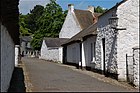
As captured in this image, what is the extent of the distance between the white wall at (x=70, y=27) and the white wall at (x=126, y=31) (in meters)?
30.5

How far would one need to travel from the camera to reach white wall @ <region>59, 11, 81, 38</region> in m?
52.1

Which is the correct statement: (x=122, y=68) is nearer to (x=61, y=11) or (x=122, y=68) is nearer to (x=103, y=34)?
(x=103, y=34)

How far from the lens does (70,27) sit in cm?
5538

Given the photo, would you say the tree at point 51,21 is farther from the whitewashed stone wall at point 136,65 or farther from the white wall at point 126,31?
the whitewashed stone wall at point 136,65

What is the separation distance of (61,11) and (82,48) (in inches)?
1652

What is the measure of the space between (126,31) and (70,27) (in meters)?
35.8

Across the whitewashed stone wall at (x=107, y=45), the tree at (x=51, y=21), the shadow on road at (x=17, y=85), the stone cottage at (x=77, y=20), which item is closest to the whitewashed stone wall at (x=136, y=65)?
the whitewashed stone wall at (x=107, y=45)

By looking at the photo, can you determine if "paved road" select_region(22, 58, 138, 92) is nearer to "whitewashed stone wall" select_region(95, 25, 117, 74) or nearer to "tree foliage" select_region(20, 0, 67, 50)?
"whitewashed stone wall" select_region(95, 25, 117, 74)

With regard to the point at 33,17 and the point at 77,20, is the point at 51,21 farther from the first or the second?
the point at 33,17

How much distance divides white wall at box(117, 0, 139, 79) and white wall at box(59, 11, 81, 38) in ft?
100

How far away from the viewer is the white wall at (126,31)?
19672 mm

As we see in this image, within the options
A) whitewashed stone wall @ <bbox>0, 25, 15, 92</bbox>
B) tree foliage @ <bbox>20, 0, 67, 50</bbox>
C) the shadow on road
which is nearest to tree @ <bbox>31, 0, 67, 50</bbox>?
tree foliage @ <bbox>20, 0, 67, 50</bbox>

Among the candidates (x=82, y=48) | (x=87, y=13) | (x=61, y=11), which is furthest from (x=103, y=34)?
(x=61, y=11)

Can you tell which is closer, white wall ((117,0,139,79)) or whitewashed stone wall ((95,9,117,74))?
white wall ((117,0,139,79))
